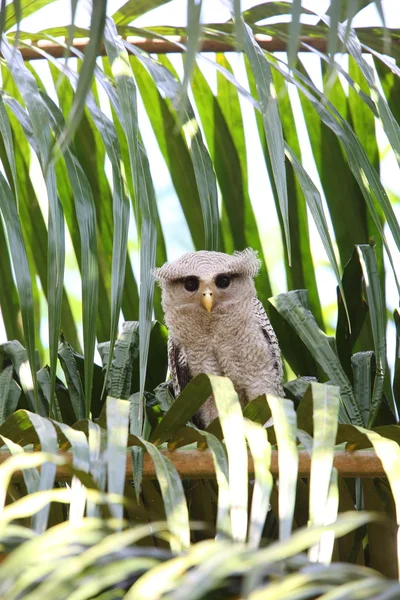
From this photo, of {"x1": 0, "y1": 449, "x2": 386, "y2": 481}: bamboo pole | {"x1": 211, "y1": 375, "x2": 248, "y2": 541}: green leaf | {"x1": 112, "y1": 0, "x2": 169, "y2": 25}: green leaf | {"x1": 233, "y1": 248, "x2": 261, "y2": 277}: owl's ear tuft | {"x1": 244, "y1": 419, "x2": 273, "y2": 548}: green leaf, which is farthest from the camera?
{"x1": 233, "y1": 248, "x2": 261, "y2": 277}: owl's ear tuft

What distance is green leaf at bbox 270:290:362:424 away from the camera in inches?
71.3

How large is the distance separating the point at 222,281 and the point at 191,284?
4.3 inches

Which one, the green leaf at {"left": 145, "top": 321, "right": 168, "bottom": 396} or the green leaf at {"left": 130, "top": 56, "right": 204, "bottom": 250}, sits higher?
the green leaf at {"left": 130, "top": 56, "right": 204, "bottom": 250}

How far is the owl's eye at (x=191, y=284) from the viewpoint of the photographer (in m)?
→ 2.76

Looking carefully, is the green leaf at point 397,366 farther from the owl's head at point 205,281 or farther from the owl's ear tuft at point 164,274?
the owl's ear tuft at point 164,274

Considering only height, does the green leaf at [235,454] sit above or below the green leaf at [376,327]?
below

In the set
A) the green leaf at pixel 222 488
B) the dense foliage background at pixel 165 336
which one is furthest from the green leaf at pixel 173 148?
the green leaf at pixel 222 488

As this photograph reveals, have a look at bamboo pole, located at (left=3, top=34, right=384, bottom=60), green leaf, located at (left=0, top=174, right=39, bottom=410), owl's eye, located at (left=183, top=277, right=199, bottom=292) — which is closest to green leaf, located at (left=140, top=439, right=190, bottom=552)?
green leaf, located at (left=0, top=174, right=39, bottom=410)

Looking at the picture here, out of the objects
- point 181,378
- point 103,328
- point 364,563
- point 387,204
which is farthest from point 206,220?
point 181,378

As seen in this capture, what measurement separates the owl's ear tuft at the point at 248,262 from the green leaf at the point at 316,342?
0.41m

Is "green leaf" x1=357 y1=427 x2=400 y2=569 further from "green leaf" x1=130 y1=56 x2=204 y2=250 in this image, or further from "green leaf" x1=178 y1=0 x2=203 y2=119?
"green leaf" x1=130 y1=56 x2=204 y2=250

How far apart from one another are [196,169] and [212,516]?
76cm

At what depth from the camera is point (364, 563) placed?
154 centimetres

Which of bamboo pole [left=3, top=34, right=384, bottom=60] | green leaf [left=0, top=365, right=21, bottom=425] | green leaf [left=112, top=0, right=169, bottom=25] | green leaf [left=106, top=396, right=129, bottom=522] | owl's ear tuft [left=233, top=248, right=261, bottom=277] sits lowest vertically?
green leaf [left=106, top=396, right=129, bottom=522]
